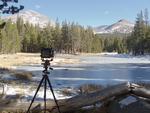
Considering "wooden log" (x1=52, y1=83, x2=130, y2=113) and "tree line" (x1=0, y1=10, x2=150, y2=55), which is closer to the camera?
"wooden log" (x1=52, y1=83, x2=130, y2=113)

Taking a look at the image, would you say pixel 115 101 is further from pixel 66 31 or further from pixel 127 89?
pixel 66 31

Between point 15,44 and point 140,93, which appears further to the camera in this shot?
point 15,44

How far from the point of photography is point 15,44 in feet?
411

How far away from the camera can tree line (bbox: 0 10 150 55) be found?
115 metres

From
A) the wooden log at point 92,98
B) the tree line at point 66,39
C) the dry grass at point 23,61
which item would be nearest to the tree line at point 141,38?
the tree line at point 66,39

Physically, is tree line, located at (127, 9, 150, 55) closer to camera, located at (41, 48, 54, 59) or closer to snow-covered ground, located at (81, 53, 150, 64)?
snow-covered ground, located at (81, 53, 150, 64)

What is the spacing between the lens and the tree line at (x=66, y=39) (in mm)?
114562

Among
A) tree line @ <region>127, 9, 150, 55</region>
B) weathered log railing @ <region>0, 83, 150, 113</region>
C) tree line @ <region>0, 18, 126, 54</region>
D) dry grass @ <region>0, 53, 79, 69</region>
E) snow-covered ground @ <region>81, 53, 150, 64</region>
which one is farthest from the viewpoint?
tree line @ <region>0, 18, 126, 54</region>

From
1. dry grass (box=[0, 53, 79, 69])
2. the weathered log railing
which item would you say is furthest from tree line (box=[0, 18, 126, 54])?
the weathered log railing

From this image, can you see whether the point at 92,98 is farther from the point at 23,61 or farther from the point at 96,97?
the point at 23,61

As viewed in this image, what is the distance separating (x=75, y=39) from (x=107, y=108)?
150322 millimetres

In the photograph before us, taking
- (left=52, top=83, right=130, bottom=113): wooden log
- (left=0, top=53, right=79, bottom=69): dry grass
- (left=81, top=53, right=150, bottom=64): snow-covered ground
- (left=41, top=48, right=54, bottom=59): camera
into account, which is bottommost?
(left=81, top=53, right=150, bottom=64): snow-covered ground

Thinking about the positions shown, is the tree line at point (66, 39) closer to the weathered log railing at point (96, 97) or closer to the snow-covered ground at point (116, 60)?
the snow-covered ground at point (116, 60)

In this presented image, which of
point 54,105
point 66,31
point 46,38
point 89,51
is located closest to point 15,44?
point 46,38
